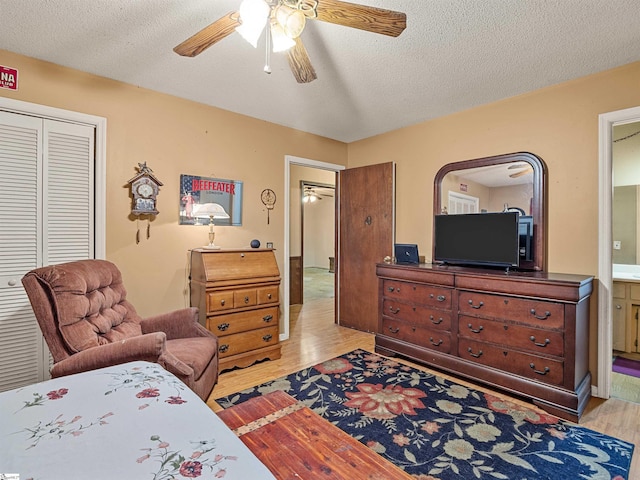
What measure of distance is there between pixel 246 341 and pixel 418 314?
164 cm

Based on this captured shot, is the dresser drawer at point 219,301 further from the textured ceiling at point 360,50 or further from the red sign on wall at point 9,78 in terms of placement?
the red sign on wall at point 9,78

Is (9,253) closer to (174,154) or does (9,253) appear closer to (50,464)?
(174,154)

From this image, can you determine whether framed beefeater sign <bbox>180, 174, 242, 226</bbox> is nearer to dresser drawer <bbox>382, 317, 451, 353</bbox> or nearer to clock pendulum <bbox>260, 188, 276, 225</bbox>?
clock pendulum <bbox>260, 188, 276, 225</bbox>

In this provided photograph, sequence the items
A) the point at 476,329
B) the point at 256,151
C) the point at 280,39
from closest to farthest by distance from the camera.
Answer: the point at 280,39, the point at 476,329, the point at 256,151

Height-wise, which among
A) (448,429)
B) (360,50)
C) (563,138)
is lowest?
(448,429)

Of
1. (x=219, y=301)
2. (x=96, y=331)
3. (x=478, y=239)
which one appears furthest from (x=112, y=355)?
(x=478, y=239)

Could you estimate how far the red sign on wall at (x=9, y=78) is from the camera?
2263 millimetres

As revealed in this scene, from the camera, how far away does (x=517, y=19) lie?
1.89 m

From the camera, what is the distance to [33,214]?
238 centimetres

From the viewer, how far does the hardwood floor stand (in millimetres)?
2082

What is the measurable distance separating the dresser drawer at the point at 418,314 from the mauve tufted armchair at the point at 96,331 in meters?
1.78

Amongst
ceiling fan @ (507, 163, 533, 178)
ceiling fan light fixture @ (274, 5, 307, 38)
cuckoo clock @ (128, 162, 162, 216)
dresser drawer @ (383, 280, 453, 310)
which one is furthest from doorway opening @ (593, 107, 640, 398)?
cuckoo clock @ (128, 162, 162, 216)

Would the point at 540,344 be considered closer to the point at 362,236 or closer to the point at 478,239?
the point at 478,239

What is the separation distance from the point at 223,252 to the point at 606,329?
3190 mm
